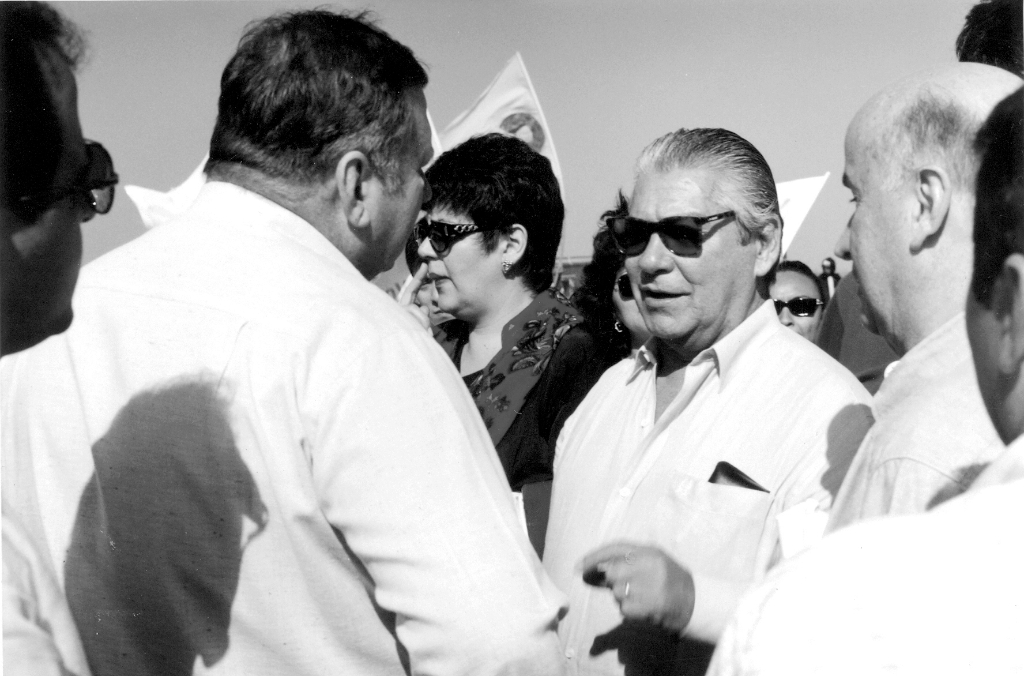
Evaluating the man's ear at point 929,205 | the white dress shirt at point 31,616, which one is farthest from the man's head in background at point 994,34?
the white dress shirt at point 31,616

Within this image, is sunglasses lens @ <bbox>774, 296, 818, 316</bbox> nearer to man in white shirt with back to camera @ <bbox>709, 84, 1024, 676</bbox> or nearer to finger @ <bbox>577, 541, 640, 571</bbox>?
finger @ <bbox>577, 541, 640, 571</bbox>

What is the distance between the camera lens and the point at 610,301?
351cm

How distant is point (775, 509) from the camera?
1920mm

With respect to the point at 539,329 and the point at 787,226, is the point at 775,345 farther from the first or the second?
the point at 787,226

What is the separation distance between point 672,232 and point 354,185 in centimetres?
100

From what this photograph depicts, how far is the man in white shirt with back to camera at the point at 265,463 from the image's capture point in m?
1.32

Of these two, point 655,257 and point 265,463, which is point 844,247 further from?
point 265,463

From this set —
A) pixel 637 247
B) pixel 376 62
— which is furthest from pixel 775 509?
pixel 376 62

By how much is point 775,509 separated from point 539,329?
1.17m

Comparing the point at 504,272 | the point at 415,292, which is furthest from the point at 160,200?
the point at 504,272

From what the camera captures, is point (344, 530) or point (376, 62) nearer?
point (344, 530)

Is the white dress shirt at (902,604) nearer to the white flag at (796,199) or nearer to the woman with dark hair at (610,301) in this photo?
the woman with dark hair at (610,301)

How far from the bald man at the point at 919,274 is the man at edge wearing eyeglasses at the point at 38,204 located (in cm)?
100

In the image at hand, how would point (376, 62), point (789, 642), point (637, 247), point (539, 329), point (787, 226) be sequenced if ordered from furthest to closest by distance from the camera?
point (787, 226) < point (539, 329) < point (637, 247) < point (376, 62) < point (789, 642)
